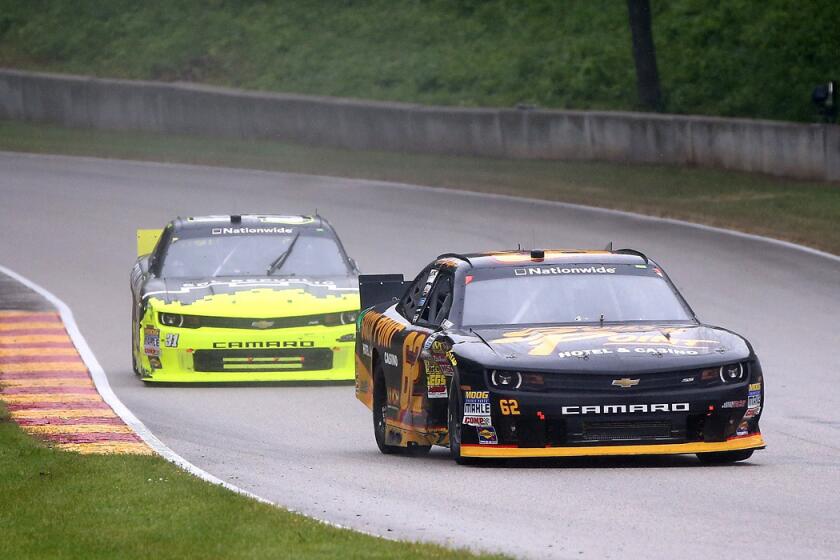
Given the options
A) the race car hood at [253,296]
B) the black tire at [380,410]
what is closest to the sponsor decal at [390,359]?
the black tire at [380,410]

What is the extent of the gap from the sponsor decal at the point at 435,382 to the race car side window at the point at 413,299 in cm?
108

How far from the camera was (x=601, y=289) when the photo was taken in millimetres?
10773

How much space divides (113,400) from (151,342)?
205cm

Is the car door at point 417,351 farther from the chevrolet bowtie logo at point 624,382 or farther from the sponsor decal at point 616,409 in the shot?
the chevrolet bowtie logo at point 624,382

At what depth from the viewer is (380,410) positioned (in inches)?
443

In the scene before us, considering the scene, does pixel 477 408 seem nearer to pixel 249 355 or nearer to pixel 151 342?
pixel 249 355

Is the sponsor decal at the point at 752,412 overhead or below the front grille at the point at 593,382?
below

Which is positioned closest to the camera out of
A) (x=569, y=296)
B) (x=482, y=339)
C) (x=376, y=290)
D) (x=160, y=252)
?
(x=482, y=339)

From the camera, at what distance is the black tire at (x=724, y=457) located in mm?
9883

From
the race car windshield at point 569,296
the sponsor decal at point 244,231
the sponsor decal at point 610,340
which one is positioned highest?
the race car windshield at point 569,296

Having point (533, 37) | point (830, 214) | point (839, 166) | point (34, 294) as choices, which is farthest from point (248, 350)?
point (533, 37)

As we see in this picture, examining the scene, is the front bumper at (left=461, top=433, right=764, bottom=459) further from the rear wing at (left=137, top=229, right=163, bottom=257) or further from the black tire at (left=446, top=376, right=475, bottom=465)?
the rear wing at (left=137, top=229, right=163, bottom=257)

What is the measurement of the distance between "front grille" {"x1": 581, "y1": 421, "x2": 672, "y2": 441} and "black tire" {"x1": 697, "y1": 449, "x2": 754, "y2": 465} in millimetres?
465

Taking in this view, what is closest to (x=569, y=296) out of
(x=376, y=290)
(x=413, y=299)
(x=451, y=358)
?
(x=451, y=358)
